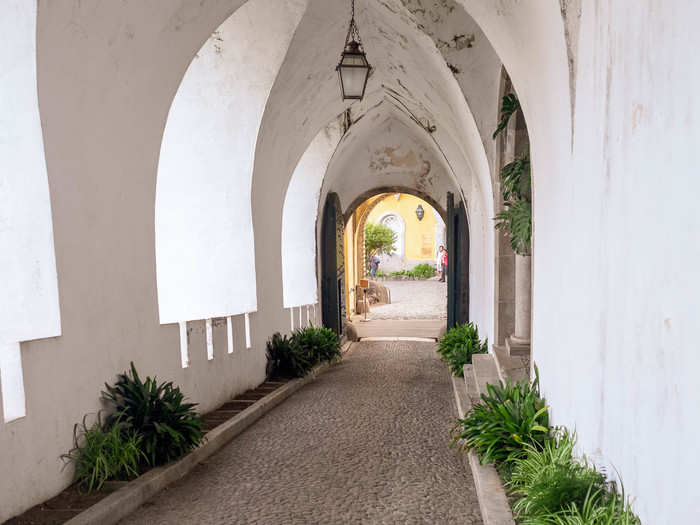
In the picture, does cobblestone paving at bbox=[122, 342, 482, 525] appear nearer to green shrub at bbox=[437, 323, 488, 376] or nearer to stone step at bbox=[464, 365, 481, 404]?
stone step at bbox=[464, 365, 481, 404]

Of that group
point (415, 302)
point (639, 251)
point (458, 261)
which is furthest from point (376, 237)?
point (639, 251)

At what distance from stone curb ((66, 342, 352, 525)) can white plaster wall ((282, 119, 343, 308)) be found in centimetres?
545

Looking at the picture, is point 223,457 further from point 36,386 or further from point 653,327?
point 653,327

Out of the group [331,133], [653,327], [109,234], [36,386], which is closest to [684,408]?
[653,327]

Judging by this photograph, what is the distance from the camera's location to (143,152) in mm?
4715

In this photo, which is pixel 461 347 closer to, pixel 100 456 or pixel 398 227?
pixel 100 456

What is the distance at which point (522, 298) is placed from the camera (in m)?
6.11

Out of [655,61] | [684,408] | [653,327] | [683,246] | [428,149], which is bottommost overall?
[684,408]

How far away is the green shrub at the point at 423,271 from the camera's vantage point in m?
30.9

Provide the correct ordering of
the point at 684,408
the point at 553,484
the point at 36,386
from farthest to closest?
the point at 36,386
the point at 553,484
the point at 684,408

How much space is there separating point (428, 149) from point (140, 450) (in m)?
10.1

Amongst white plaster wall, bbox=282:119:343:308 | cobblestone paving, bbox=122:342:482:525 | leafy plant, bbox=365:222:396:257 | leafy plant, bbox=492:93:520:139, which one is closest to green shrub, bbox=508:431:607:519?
cobblestone paving, bbox=122:342:482:525

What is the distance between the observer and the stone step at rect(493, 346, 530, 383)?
5219 millimetres

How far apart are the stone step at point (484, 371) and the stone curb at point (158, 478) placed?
2.40 m
